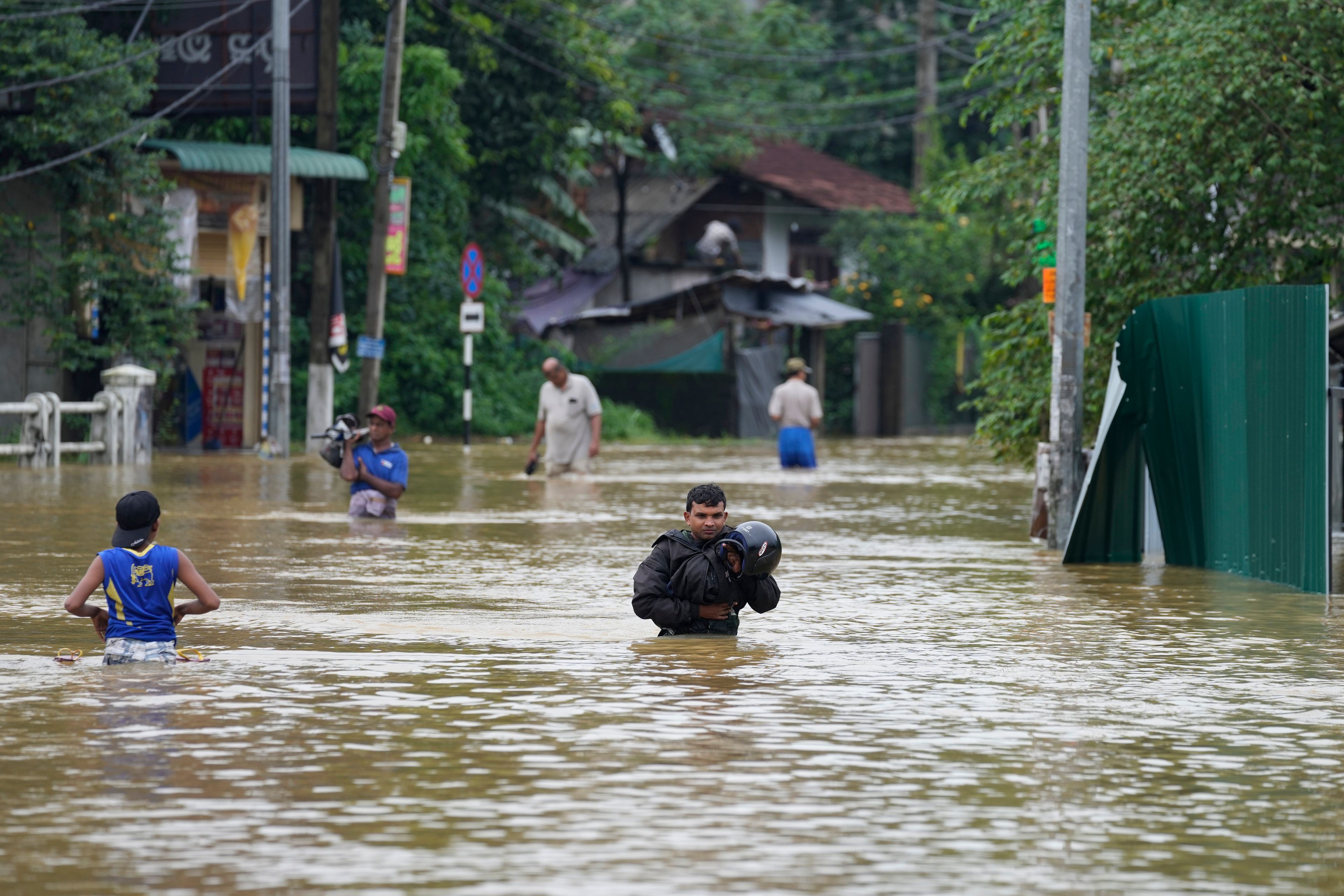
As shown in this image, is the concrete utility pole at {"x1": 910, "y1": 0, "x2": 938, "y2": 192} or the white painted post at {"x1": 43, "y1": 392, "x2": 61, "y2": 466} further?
the concrete utility pole at {"x1": 910, "y1": 0, "x2": 938, "y2": 192}

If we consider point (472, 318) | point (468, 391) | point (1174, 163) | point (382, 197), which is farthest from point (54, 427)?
point (1174, 163)

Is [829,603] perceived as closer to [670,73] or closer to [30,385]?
[30,385]

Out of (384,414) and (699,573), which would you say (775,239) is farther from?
(699,573)

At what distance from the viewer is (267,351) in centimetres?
3203

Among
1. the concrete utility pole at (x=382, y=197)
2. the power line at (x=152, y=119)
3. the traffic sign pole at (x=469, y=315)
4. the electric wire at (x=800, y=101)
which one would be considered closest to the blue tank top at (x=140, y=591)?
the power line at (x=152, y=119)

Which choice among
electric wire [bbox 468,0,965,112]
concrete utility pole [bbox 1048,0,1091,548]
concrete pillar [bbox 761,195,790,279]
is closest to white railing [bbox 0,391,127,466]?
concrete utility pole [bbox 1048,0,1091,548]

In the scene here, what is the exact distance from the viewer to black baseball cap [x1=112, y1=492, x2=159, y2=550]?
9.57m

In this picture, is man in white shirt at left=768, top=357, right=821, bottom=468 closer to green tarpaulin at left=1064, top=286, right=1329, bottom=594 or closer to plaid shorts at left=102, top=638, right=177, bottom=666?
green tarpaulin at left=1064, top=286, right=1329, bottom=594

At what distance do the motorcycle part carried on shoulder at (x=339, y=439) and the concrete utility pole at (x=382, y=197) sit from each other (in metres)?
15.6

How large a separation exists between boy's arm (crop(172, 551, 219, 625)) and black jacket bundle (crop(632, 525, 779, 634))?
7.57 ft

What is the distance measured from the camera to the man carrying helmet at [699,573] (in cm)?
1101

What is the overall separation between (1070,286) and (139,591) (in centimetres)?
895

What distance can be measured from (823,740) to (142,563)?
3.29 meters

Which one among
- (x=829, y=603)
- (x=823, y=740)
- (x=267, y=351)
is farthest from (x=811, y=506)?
(x=823, y=740)
